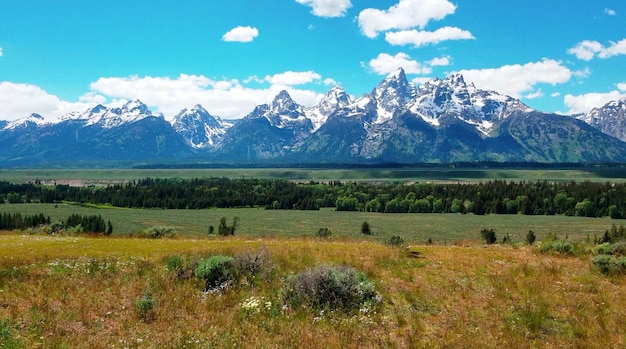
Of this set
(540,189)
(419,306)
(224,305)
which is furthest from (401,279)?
(540,189)

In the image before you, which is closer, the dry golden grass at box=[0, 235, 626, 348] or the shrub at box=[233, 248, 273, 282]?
the dry golden grass at box=[0, 235, 626, 348]

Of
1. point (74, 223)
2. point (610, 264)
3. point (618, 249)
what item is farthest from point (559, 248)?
point (74, 223)

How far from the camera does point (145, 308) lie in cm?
1766

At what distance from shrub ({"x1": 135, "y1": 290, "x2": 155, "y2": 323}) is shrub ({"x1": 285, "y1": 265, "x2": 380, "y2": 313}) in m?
5.42

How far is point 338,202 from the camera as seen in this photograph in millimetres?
196125

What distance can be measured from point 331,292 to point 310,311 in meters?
1.39

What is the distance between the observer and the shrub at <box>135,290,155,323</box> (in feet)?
56.4

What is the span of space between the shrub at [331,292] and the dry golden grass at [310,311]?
718mm

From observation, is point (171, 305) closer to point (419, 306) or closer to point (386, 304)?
point (386, 304)

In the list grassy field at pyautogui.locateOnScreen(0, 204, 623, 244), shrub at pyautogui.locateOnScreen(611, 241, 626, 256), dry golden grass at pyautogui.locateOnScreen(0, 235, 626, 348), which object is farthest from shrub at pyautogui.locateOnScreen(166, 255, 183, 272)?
grassy field at pyautogui.locateOnScreen(0, 204, 623, 244)

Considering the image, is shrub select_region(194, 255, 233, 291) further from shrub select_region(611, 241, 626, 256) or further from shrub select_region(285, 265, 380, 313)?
shrub select_region(611, 241, 626, 256)

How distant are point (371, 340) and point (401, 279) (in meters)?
7.49

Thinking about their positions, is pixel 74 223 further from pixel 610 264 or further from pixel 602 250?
pixel 610 264

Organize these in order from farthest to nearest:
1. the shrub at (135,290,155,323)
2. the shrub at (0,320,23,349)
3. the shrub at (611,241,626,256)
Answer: the shrub at (611,241,626,256) < the shrub at (135,290,155,323) < the shrub at (0,320,23,349)
